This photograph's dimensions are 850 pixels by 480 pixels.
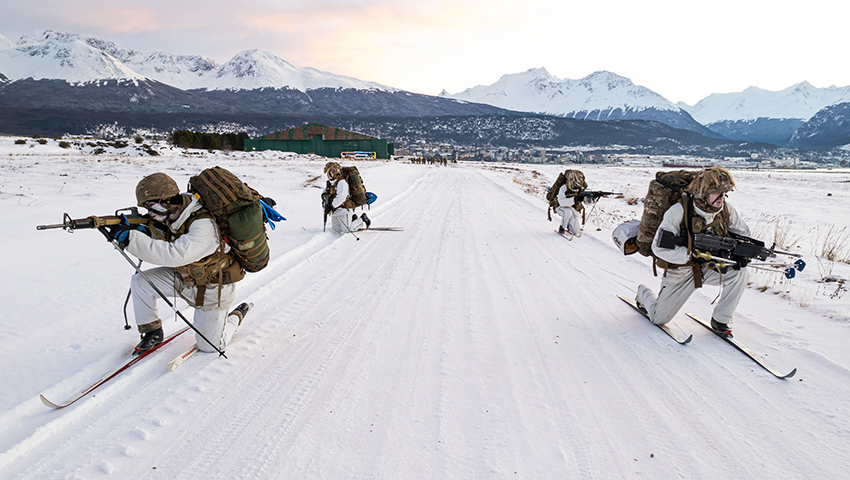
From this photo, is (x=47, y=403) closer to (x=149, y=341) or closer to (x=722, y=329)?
(x=149, y=341)

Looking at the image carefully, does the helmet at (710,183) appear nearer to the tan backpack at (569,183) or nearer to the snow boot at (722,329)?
the snow boot at (722,329)

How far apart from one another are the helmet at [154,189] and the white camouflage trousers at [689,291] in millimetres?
4877

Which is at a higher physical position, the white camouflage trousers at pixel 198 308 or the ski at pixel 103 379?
the white camouflage trousers at pixel 198 308

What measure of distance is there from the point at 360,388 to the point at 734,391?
3027 millimetres

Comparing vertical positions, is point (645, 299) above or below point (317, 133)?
below

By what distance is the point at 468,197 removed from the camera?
17562 mm

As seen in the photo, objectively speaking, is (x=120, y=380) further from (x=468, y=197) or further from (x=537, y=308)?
(x=468, y=197)

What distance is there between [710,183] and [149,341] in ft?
17.6

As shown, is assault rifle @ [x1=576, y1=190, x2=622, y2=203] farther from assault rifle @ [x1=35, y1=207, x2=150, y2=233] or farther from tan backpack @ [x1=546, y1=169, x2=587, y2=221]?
assault rifle @ [x1=35, y1=207, x2=150, y2=233]

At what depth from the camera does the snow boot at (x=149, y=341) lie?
12.1ft

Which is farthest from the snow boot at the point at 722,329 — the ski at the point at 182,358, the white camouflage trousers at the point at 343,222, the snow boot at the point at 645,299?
the white camouflage trousers at the point at 343,222

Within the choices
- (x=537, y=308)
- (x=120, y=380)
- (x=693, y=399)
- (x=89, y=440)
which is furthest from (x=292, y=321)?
(x=693, y=399)

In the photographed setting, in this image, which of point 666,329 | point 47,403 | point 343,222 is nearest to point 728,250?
point 666,329

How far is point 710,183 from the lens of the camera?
3758 millimetres
